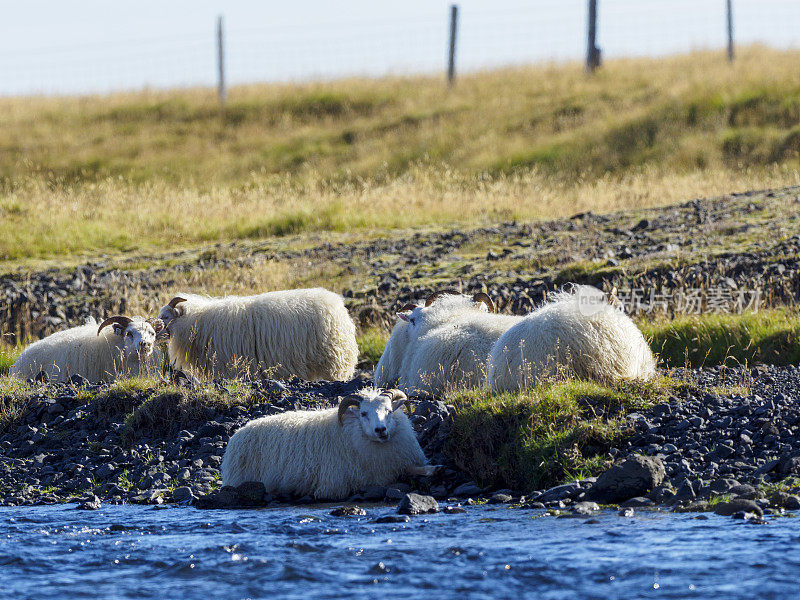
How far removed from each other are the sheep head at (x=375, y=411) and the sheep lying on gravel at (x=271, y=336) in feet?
12.4

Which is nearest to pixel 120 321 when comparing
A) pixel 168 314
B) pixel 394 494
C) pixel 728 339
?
pixel 168 314

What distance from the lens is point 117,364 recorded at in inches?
528

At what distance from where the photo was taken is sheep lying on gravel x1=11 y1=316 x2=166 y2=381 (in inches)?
520

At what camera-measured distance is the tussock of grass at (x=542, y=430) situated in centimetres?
842

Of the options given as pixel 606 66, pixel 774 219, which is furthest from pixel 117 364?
pixel 606 66

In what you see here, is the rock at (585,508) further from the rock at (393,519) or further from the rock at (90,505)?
the rock at (90,505)

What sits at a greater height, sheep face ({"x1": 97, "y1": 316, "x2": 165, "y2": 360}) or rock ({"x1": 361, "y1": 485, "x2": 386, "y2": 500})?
sheep face ({"x1": 97, "y1": 316, "x2": 165, "y2": 360})

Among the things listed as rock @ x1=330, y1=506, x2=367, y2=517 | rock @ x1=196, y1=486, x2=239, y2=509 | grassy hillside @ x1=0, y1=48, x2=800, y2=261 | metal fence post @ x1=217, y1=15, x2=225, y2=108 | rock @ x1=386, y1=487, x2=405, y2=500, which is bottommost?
rock @ x1=196, y1=486, x2=239, y2=509

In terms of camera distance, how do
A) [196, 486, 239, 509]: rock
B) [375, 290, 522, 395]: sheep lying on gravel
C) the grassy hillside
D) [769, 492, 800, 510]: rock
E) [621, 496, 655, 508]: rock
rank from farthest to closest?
the grassy hillside → [375, 290, 522, 395]: sheep lying on gravel → [196, 486, 239, 509]: rock → [621, 496, 655, 508]: rock → [769, 492, 800, 510]: rock

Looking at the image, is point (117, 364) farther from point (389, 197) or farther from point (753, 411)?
point (389, 197)

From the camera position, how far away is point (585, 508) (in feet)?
24.1

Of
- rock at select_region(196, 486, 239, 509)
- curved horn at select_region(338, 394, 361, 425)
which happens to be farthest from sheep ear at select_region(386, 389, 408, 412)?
rock at select_region(196, 486, 239, 509)

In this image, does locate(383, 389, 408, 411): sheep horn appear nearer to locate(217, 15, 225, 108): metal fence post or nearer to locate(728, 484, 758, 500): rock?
locate(728, 484, 758, 500): rock

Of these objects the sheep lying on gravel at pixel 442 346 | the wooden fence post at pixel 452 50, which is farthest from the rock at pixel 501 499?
the wooden fence post at pixel 452 50
